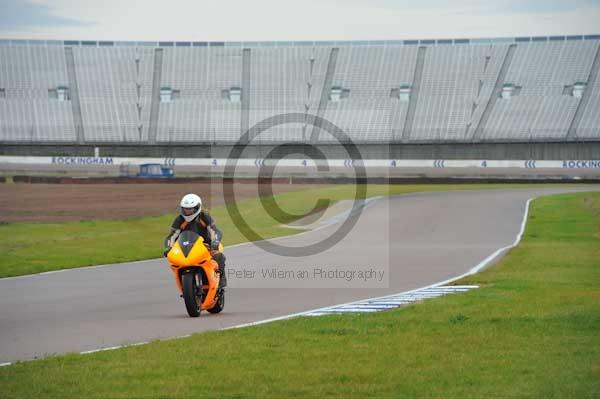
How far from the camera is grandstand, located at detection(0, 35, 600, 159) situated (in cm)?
6800

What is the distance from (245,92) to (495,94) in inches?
712

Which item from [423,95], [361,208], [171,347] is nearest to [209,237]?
[171,347]

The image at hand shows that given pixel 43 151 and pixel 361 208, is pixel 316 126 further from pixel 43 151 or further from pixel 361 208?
pixel 361 208

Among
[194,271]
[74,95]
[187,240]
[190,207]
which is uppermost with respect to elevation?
[74,95]

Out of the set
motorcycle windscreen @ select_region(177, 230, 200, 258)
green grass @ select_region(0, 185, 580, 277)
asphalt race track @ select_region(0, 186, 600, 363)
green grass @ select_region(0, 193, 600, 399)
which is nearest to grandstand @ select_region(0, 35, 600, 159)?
green grass @ select_region(0, 185, 580, 277)

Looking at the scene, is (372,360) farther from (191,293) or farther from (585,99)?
(585,99)

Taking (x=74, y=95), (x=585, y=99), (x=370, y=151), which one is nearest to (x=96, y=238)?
(x=370, y=151)

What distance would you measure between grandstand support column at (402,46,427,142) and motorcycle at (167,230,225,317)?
5578cm

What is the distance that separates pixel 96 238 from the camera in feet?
84.9

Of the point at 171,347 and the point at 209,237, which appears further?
the point at 209,237

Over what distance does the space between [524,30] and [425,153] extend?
656 inches

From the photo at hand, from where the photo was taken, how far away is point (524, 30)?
76188 mm

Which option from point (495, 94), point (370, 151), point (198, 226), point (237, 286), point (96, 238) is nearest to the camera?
point (198, 226)

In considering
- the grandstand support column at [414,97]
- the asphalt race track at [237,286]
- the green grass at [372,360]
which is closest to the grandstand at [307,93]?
the grandstand support column at [414,97]
